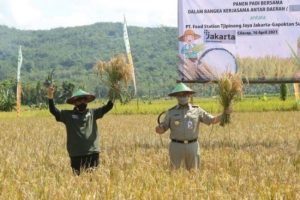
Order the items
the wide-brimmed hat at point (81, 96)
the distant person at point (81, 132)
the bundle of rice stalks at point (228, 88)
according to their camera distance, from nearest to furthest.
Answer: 1. the wide-brimmed hat at point (81, 96)
2. the distant person at point (81, 132)
3. the bundle of rice stalks at point (228, 88)

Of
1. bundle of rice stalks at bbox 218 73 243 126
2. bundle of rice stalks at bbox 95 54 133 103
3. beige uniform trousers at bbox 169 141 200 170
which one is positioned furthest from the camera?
bundle of rice stalks at bbox 218 73 243 126

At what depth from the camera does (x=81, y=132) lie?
8023 millimetres

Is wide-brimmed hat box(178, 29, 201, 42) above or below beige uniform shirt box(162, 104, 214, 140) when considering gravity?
above

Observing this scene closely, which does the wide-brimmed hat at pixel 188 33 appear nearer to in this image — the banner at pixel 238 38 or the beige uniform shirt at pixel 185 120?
the banner at pixel 238 38

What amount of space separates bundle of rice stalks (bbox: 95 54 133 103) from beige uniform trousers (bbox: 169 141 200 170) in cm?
166

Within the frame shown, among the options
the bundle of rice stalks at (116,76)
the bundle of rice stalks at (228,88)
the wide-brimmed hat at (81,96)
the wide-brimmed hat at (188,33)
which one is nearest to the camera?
the wide-brimmed hat at (81,96)

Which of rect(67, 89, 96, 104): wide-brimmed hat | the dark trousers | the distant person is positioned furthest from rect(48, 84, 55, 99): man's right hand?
the dark trousers

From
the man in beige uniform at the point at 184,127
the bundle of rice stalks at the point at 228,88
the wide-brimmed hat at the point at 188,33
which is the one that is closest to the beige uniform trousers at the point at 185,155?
the man in beige uniform at the point at 184,127

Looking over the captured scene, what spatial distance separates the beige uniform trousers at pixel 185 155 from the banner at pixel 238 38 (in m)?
7.51

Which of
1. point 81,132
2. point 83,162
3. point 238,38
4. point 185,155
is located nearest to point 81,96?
point 81,132

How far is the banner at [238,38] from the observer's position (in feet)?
51.3

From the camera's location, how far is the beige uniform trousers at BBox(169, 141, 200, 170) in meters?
8.12

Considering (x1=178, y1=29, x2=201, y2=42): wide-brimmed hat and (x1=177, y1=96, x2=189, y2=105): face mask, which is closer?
(x1=177, y1=96, x2=189, y2=105): face mask

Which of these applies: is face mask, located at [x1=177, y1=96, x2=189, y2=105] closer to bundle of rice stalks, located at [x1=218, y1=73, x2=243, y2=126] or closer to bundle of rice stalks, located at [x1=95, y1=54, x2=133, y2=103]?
bundle of rice stalks, located at [x1=95, y1=54, x2=133, y2=103]
